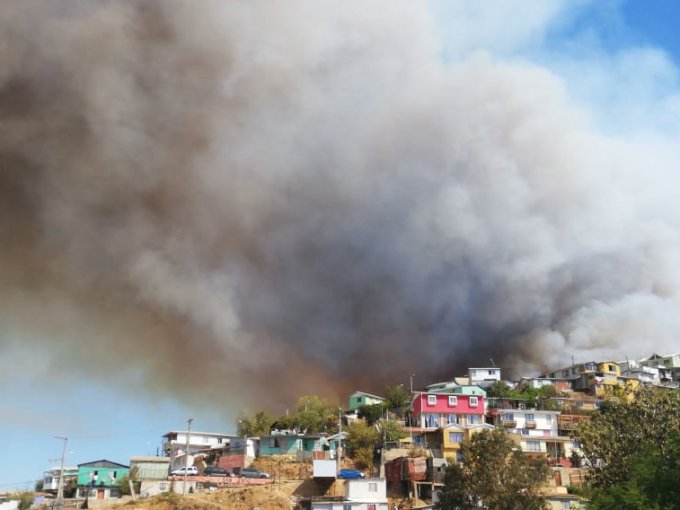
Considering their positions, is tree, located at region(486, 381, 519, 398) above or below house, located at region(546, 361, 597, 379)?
below

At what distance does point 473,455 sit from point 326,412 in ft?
101

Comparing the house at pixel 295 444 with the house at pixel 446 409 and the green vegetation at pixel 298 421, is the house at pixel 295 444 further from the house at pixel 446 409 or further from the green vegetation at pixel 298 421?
the house at pixel 446 409

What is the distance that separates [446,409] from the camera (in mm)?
64375

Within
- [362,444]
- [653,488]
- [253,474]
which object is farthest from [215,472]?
[653,488]

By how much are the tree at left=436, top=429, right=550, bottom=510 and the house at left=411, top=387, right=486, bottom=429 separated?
25485 mm

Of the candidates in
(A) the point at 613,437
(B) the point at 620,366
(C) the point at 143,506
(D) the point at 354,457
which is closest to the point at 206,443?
(D) the point at 354,457

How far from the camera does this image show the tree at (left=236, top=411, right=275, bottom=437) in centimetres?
6358

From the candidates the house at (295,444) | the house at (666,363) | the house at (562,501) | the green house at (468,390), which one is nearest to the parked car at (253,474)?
the house at (295,444)

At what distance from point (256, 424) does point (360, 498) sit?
788 inches

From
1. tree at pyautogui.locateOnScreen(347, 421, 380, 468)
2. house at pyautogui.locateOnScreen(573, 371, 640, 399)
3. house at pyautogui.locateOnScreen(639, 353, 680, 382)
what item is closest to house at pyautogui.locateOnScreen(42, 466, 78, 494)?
tree at pyautogui.locateOnScreen(347, 421, 380, 468)

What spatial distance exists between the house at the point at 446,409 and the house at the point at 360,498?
676 inches

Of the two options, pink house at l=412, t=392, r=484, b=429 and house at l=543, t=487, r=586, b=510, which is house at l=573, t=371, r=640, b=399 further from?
house at l=543, t=487, r=586, b=510

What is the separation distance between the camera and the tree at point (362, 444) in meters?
54.3

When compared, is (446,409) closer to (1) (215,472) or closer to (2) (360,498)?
(2) (360,498)
